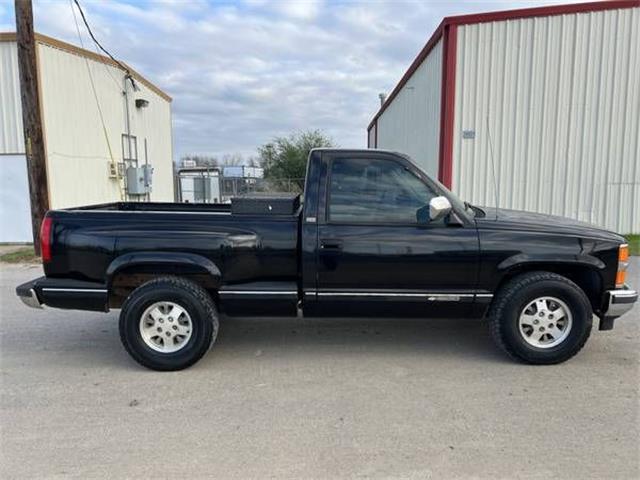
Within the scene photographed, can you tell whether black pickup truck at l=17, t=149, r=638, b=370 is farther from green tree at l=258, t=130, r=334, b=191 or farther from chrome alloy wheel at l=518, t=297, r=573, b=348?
green tree at l=258, t=130, r=334, b=191

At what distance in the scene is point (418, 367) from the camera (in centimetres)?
426

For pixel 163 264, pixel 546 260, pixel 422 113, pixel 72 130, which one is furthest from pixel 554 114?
pixel 72 130

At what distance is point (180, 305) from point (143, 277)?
60cm

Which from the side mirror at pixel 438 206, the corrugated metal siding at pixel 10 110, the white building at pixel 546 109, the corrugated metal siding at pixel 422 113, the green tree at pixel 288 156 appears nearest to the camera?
the side mirror at pixel 438 206

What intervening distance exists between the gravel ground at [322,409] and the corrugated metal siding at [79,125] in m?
8.60

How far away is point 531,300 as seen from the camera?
4.20 m

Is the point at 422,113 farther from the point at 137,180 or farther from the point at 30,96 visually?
the point at 30,96

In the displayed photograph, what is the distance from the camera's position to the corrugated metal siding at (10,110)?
1166 centimetres

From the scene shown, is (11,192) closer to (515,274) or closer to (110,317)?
(110,317)

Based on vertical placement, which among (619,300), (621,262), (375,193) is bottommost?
(619,300)

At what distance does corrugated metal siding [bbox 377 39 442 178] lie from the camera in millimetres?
12312

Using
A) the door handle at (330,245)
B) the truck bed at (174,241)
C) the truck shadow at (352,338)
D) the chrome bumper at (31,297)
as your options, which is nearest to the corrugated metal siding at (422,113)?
the truck shadow at (352,338)

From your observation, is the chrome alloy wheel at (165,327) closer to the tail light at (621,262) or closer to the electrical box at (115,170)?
the tail light at (621,262)

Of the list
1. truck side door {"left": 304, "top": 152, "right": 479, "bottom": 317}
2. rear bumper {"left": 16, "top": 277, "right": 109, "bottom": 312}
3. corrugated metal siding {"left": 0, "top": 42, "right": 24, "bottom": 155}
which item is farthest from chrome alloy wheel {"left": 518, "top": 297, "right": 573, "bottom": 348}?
corrugated metal siding {"left": 0, "top": 42, "right": 24, "bottom": 155}
